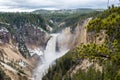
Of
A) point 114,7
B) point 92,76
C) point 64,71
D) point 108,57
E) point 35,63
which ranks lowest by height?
point 35,63

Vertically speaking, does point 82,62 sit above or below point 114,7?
below

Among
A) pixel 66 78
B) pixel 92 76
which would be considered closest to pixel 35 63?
pixel 66 78

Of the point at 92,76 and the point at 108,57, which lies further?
the point at 92,76

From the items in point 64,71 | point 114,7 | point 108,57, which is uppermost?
point 114,7

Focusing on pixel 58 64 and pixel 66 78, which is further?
pixel 58 64

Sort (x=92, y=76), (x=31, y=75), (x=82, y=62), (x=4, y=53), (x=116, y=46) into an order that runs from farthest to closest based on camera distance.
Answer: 1. (x=4, y=53)
2. (x=31, y=75)
3. (x=82, y=62)
4. (x=92, y=76)
5. (x=116, y=46)

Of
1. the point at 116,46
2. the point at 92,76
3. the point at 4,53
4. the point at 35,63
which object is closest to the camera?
the point at 116,46

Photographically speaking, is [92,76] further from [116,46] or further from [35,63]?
[35,63]

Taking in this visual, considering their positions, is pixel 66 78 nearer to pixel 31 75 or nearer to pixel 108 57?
pixel 31 75

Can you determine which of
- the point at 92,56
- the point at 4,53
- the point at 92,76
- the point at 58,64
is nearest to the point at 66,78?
the point at 92,76
